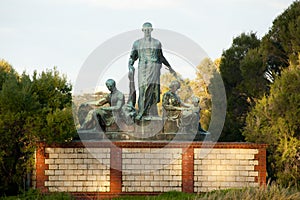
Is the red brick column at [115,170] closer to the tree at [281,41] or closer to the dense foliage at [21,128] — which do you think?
the dense foliage at [21,128]

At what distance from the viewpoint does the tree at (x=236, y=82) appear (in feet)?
82.8

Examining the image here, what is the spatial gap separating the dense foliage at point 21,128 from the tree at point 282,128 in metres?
7.16

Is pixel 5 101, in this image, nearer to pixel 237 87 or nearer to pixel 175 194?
pixel 175 194

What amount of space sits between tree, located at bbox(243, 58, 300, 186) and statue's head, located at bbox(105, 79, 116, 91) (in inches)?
226

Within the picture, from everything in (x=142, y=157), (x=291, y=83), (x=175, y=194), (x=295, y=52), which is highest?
(x=295, y=52)

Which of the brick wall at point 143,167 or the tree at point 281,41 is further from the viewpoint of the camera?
the tree at point 281,41

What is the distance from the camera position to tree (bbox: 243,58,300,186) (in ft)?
62.4

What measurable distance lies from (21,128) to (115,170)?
308 cm

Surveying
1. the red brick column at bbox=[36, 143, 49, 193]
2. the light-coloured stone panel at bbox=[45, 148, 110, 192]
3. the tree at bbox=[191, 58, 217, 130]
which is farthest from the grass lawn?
the tree at bbox=[191, 58, 217, 130]

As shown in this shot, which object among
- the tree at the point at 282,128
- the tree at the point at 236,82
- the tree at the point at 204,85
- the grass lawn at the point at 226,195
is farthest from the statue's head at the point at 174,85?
the tree at the point at 204,85

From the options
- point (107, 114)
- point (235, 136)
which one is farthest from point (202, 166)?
point (235, 136)

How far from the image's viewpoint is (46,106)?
58.6ft

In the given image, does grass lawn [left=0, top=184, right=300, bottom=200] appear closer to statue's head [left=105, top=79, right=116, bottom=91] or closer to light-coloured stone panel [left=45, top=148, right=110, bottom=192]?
light-coloured stone panel [left=45, top=148, right=110, bottom=192]

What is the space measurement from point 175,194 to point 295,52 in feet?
34.1
